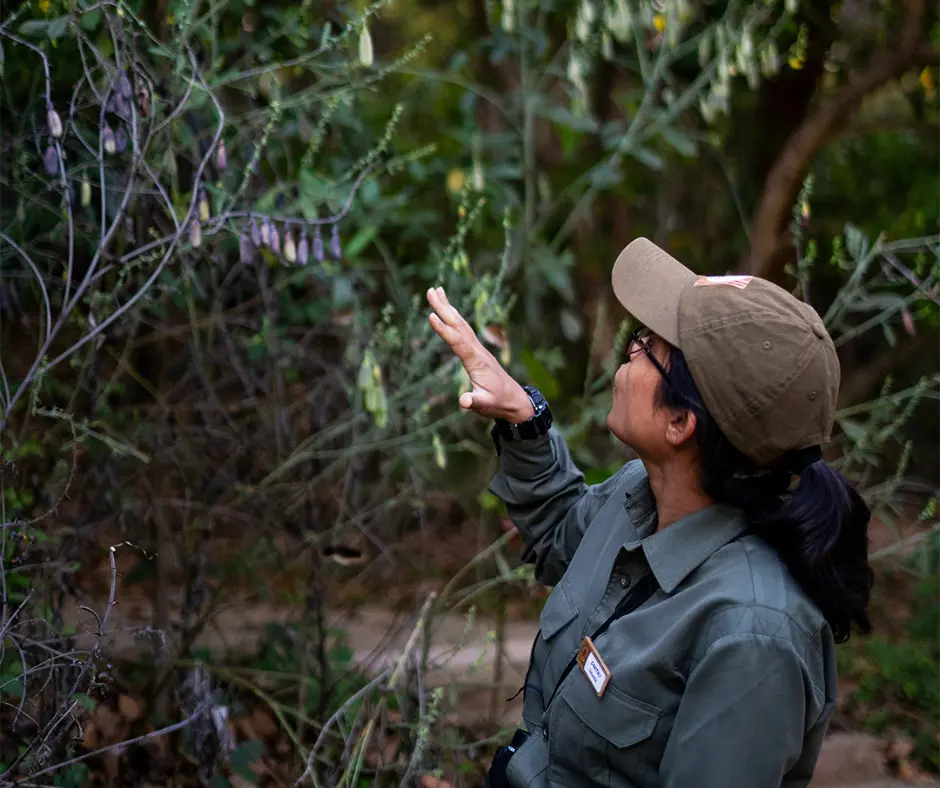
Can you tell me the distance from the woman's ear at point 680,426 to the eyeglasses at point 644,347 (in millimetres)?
60

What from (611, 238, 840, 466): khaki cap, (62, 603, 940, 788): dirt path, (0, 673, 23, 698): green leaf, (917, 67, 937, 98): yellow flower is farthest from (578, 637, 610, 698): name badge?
(917, 67, 937, 98): yellow flower

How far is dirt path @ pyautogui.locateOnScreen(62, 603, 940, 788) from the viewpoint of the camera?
363cm

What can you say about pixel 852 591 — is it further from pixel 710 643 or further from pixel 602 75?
pixel 602 75

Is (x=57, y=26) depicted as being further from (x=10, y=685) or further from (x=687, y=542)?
(x=687, y=542)

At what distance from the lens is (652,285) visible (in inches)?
A: 74.4

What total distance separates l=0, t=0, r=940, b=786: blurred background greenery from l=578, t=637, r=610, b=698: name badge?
729 mm

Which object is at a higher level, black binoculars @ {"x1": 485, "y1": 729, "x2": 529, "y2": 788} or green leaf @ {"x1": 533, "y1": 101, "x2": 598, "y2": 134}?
green leaf @ {"x1": 533, "y1": 101, "x2": 598, "y2": 134}

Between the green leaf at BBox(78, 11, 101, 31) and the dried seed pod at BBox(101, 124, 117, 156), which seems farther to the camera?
the green leaf at BBox(78, 11, 101, 31)

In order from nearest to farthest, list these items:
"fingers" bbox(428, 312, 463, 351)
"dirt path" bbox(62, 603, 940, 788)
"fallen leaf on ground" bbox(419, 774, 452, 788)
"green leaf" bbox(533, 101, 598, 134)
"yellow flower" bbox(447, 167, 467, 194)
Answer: "fingers" bbox(428, 312, 463, 351) < "fallen leaf on ground" bbox(419, 774, 452, 788) < "dirt path" bbox(62, 603, 940, 788) < "green leaf" bbox(533, 101, 598, 134) < "yellow flower" bbox(447, 167, 467, 194)

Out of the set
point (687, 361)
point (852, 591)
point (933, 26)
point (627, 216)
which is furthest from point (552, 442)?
point (627, 216)

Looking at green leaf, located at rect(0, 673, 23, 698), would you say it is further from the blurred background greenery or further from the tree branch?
the tree branch

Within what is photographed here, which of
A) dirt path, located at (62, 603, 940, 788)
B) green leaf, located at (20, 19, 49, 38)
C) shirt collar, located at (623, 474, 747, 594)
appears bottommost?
dirt path, located at (62, 603, 940, 788)

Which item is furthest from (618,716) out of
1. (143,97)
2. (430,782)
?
(143,97)

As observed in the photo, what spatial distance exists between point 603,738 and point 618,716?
0.18 ft
